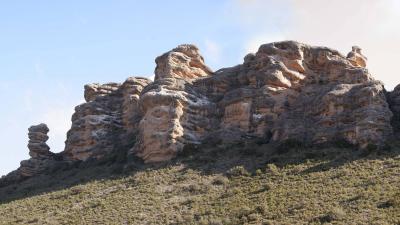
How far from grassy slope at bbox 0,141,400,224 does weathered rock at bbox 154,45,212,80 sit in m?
Answer: 10.9

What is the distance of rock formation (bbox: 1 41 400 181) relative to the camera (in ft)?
186

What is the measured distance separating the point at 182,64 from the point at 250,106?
10151 mm

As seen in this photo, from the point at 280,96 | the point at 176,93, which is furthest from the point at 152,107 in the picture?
the point at 280,96

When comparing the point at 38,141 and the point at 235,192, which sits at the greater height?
the point at 38,141

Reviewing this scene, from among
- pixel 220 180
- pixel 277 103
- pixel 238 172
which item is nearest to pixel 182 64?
pixel 277 103

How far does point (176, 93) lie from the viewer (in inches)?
2459

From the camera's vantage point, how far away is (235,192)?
162ft

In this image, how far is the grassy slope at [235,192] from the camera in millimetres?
43250

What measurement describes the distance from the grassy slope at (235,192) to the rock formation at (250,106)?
2.30 metres

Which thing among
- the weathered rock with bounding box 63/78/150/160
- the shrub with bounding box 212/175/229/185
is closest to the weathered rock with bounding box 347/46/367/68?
the shrub with bounding box 212/175/229/185

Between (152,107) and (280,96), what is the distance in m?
10.8

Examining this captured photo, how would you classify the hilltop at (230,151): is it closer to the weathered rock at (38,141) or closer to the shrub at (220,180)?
the shrub at (220,180)

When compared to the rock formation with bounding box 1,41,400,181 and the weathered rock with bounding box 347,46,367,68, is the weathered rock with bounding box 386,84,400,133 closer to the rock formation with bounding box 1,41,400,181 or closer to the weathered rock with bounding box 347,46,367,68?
the rock formation with bounding box 1,41,400,181

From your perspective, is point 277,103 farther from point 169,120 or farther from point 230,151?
point 169,120
